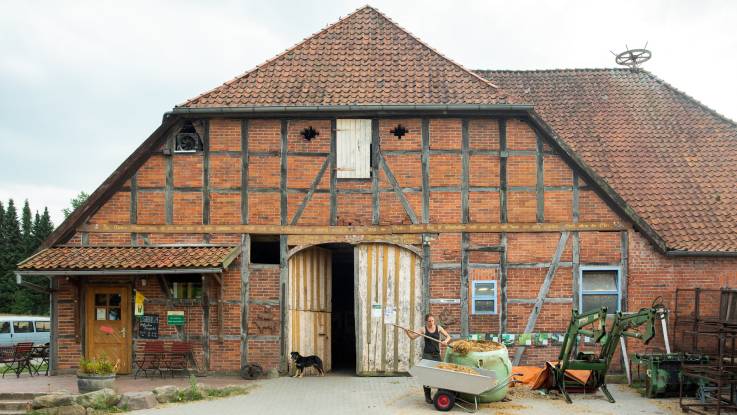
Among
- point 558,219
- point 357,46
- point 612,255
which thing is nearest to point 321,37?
point 357,46

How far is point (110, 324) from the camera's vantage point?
16219 millimetres

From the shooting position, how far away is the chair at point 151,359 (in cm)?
1574

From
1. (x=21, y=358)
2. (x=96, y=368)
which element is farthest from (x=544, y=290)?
(x=21, y=358)

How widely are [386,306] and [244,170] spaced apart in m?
4.23

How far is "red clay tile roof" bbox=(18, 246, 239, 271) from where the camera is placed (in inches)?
595

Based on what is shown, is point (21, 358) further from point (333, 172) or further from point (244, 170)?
point (333, 172)

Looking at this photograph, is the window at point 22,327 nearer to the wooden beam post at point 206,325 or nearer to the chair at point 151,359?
the chair at point 151,359

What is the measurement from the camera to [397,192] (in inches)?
640

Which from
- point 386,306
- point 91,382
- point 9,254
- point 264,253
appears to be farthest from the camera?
point 9,254

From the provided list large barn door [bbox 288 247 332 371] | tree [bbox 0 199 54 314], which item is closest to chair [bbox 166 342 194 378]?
large barn door [bbox 288 247 332 371]

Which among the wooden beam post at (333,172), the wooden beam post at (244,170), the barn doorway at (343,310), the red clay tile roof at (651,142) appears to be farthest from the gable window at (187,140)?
the red clay tile roof at (651,142)

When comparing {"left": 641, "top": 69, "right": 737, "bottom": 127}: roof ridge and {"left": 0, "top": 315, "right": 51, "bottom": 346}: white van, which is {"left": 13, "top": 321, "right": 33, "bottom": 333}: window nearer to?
{"left": 0, "top": 315, "right": 51, "bottom": 346}: white van

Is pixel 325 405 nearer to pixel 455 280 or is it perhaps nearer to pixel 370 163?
pixel 455 280

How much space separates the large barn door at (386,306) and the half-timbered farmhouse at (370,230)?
3cm
